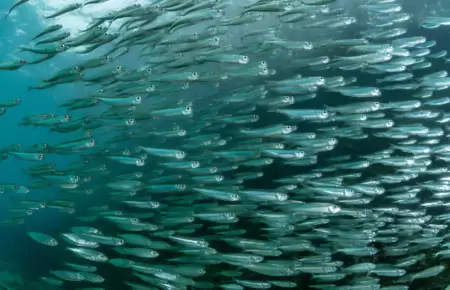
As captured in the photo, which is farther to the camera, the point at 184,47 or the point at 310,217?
the point at 310,217

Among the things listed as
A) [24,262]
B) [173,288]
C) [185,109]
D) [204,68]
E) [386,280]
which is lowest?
[24,262]

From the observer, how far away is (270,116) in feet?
45.5

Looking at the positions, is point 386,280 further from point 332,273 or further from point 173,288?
point 173,288

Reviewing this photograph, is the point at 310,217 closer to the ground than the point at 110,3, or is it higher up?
closer to the ground

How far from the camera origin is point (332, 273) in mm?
7469

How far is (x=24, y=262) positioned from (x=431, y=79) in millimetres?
17568

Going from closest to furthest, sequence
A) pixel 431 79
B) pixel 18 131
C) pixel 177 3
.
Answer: pixel 177 3, pixel 431 79, pixel 18 131

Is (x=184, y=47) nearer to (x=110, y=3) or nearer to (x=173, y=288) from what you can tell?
(x=173, y=288)

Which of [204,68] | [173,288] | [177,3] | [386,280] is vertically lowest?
[386,280]

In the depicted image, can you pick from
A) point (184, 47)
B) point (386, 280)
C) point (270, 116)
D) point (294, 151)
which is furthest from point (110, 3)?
point (386, 280)

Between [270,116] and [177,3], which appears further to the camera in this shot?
[270,116]

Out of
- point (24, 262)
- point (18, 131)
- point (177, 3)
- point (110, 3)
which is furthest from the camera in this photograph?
point (18, 131)

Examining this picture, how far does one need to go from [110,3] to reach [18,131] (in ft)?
60.0

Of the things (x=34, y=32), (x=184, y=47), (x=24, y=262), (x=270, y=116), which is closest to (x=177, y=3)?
(x=184, y=47)
